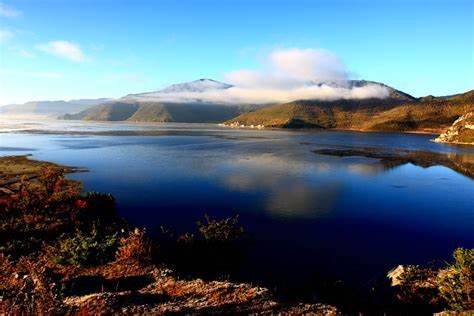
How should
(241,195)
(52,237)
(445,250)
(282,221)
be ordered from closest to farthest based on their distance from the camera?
(52,237)
(445,250)
(282,221)
(241,195)

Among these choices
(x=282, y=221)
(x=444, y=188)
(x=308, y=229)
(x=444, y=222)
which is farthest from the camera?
(x=444, y=188)

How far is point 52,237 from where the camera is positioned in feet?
86.4

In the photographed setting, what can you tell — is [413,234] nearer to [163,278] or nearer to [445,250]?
[445,250]

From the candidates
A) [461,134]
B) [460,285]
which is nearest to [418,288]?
[460,285]

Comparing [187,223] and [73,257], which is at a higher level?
[73,257]

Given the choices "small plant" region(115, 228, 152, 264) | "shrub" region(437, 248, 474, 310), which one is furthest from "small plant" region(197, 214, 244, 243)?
"shrub" region(437, 248, 474, 310)

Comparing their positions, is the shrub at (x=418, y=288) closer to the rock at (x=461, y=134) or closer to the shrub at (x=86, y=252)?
the shrub at (x=86, y=252)

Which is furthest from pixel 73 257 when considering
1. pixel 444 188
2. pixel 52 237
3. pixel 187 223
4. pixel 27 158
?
pixel 27 158

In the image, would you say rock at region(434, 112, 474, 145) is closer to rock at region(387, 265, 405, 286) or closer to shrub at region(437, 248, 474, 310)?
rock at region(387, 265, 405, 286)

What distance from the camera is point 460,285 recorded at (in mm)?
15641

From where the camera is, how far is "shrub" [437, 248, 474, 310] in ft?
47.7

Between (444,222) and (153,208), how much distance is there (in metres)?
32.1

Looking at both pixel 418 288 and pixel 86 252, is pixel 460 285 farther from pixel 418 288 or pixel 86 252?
pixel 86 252

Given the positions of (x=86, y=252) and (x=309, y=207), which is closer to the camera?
(x=86, y=252)
